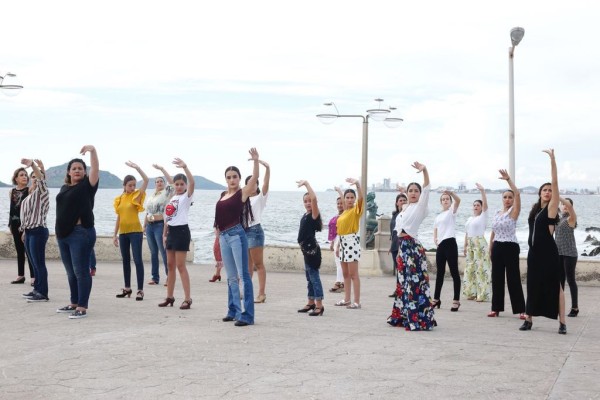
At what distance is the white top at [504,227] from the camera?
11.7 meters

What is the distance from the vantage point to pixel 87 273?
10.4 metres

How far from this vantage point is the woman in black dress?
33.0 ft

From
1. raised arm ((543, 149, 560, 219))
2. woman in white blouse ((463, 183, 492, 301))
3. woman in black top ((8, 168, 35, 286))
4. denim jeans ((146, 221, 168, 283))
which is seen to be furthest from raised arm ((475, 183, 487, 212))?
woman in black top ((8, 168, 35, 286))

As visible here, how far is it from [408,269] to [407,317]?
0.59 metres

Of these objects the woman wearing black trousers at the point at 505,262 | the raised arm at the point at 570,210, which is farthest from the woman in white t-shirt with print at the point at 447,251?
the raised arm at the point at 570,210

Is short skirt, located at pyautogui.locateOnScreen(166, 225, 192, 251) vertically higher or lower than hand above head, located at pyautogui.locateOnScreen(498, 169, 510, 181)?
lower

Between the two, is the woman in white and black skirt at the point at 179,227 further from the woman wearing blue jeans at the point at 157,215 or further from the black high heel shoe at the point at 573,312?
the black high heel shoe at the point at 573,312

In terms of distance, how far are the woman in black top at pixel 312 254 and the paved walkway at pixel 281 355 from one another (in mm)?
227

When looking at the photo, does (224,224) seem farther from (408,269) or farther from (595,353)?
(595,353)

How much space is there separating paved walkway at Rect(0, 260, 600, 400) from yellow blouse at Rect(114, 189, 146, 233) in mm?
1140

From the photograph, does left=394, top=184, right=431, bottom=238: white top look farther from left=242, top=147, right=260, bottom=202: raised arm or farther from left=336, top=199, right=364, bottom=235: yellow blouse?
left=242, top=147, right=260, bottom=202: raised arm

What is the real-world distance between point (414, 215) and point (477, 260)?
418cm

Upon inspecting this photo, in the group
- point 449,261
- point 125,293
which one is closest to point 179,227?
point 125,293

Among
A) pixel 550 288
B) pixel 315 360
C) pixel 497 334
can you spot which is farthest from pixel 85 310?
pixel 550 288
